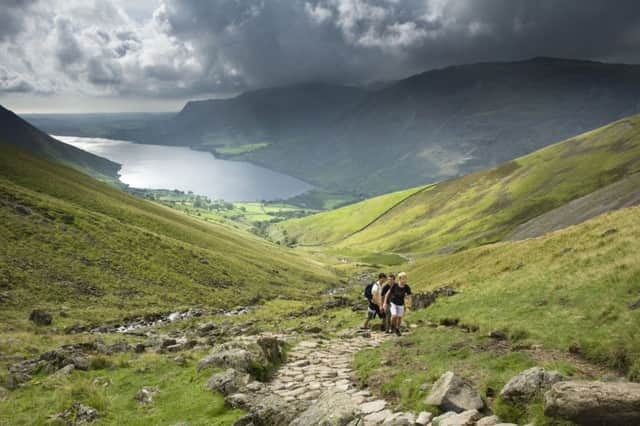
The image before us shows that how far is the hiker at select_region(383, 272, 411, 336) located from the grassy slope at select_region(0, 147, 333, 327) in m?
34.7

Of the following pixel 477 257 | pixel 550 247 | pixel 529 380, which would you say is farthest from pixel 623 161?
pixel 529 380

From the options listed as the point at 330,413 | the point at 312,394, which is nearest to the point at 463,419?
the point at 330,413

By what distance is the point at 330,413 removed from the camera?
12258 millimetres

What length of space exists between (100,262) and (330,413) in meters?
57.8

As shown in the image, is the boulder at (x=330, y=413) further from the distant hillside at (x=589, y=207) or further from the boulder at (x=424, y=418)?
→ the distant hillside at (x=589, y=207)

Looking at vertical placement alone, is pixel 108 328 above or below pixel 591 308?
below

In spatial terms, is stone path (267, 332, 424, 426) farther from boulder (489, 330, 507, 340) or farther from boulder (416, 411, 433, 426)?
boulder (489, 330, 507, 340)

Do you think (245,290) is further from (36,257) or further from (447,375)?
(447,375)

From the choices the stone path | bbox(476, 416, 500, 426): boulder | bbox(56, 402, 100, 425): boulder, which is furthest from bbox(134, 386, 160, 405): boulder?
bbox(476, 416, 500, 426): boulder

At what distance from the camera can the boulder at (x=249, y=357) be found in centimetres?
1873

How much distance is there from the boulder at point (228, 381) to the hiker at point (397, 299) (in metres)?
11.5

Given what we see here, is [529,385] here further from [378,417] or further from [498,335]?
[498,335]

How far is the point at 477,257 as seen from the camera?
59906 mm

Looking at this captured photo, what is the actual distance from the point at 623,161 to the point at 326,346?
624 feet
